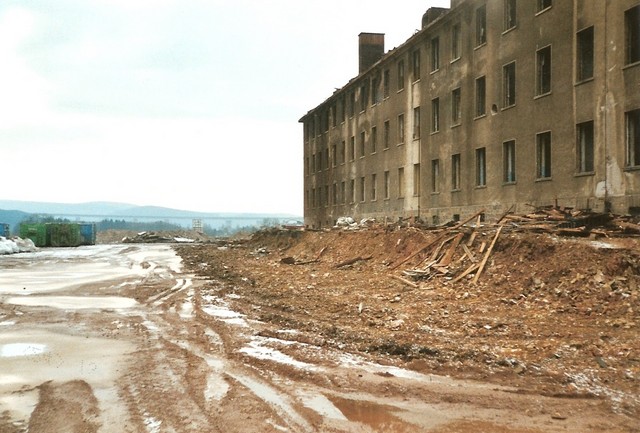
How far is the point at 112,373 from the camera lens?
6250 mm

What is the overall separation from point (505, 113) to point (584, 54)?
4.56 metres

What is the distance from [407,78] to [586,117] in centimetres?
1540

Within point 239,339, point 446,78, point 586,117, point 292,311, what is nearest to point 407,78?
point 446,78

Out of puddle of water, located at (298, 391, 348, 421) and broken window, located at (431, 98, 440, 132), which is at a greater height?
broken window, located at (431, 98, 440, 132)

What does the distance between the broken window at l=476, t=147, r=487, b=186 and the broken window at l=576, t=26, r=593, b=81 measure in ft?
20.9

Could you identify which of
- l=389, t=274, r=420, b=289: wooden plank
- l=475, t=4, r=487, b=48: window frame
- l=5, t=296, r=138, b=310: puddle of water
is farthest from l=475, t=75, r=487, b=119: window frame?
l=5, t=296, r=138, b=310: puddle of water

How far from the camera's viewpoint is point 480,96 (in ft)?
85.9

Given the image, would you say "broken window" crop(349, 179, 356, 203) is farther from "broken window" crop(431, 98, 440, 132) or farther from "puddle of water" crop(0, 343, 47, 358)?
"puddle of water" crop(0, 343, 47, 358)

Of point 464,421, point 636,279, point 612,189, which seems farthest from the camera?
point 612,189

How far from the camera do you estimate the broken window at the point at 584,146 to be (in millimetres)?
19594

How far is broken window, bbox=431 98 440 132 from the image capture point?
1182 inches


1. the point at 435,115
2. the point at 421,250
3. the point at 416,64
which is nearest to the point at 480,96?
the point at 435,115

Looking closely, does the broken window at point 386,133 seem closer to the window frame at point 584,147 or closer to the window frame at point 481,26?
the window frame at point 481,26

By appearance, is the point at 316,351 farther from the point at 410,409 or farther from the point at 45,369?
the point at 45,369
